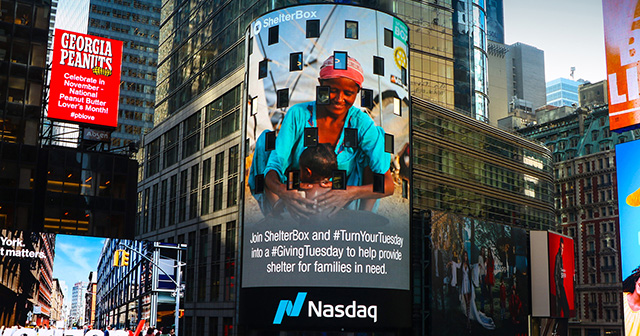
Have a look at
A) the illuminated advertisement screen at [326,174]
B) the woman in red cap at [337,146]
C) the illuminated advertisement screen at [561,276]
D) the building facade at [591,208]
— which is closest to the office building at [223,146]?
the illuminated advertisement screen at [561,276]

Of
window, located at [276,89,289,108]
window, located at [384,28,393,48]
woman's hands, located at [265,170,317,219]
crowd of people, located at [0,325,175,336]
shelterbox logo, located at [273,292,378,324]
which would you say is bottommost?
crowd of people, located at [0,325,175,336]

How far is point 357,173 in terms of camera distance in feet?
200

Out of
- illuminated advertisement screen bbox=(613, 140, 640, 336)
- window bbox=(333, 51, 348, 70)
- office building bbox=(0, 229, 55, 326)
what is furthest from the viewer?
window bbox=(333, 51, 348, 70)

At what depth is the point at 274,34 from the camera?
64625 mm

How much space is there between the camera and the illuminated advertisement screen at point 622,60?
5181cm

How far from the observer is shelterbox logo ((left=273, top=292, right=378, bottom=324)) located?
58.8 m

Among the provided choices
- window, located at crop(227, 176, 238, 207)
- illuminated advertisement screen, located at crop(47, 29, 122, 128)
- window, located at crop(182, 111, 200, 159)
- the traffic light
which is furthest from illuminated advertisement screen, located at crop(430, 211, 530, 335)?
illuminated advertisement screen, located at crop(47, 29, 122, 128)

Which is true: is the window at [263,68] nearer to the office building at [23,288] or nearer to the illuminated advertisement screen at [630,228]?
the office building at [23,288]

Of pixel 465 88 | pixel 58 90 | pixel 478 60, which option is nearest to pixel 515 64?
pixel 478 60

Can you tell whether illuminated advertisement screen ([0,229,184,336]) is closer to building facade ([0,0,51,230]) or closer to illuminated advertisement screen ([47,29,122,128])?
building facade ([0,0,51,230])

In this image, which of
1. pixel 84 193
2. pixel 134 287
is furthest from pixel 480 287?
pixel 84 193

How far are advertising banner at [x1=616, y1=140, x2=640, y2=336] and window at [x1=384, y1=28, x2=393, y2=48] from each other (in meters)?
23.3

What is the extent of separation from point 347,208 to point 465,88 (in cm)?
3793

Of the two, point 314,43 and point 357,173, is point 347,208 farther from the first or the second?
point 314,43
